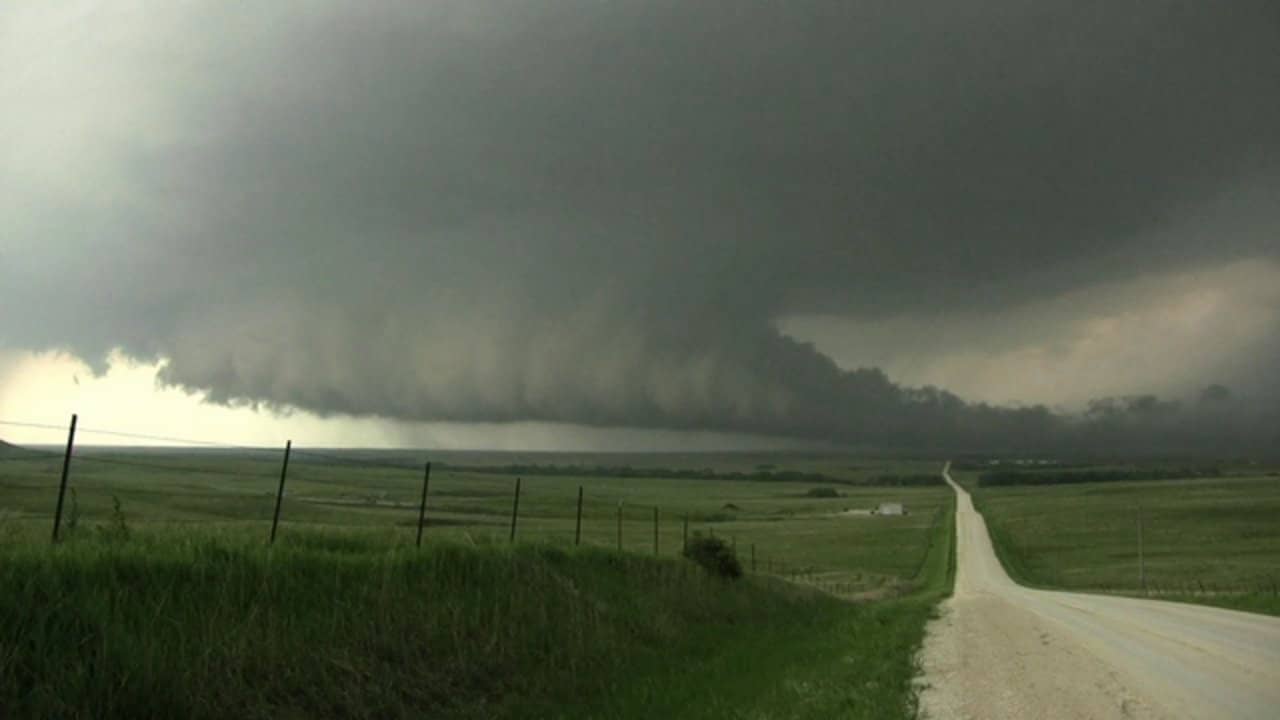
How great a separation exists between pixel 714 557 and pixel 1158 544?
301ft

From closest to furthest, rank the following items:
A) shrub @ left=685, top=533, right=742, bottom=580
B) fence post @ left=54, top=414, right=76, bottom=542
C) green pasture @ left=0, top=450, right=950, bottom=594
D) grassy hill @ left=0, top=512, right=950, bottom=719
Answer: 1. grassy hill @ left=0, top=512, right=950, bottom=719
2. fence post @ left=54, top=414, right=76, bottom=542
3. green pasture @ left=0, top=450, right=950, bottom=594
4. shrub @ left=685, top=533, right=742, bottom=580

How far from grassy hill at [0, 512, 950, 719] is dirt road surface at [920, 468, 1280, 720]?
1144 mm

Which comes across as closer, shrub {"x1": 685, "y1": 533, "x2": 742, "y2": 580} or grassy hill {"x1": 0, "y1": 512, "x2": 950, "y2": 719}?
grassy hill {"x1": 0, "y1": 512, "x2": 950, "y2": 719}

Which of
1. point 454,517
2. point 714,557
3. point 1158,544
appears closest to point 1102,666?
point 714,557

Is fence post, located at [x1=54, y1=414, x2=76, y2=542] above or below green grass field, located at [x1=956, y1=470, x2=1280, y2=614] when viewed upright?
above

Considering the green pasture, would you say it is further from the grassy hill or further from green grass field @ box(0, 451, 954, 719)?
the grassy hill

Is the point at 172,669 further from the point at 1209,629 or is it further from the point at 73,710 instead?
the point at 1209,629

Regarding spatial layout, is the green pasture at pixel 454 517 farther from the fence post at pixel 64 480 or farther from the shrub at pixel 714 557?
the shrub at pixel 714 557

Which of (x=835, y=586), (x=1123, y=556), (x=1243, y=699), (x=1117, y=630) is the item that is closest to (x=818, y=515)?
(x=1123, y=556)

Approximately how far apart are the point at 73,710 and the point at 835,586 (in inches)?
2321

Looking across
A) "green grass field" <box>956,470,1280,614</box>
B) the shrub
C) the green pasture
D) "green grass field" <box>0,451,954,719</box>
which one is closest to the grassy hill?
"green grass field" <box>0,451,954,719</box>

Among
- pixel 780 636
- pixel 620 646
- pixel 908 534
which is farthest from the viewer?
pixel 908 534

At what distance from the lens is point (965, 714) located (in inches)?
492

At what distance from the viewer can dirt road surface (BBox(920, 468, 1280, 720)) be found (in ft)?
42.3
